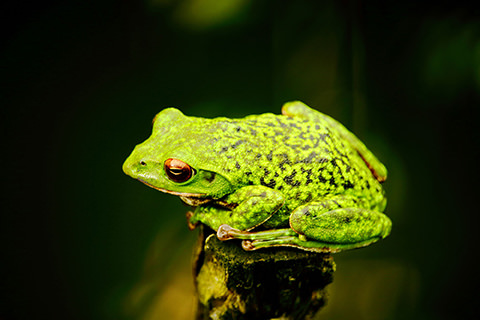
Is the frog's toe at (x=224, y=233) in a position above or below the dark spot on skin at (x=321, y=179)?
below

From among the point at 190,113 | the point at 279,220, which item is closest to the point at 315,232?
the point at 279,220

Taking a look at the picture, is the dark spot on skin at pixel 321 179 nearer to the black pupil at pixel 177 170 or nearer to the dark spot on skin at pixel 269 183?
the dark spot on skin at pixel 269 183

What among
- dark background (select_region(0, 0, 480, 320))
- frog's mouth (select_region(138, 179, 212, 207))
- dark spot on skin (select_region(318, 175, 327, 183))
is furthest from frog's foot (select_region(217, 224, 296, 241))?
dark background (select_region(0, 0, 480, 320))

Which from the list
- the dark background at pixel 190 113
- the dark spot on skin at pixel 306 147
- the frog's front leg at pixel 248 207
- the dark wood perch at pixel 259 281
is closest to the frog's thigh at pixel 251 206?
the frog's front leg at pixel 248 207

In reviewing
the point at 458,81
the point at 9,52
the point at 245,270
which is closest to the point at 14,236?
the point at 9,52

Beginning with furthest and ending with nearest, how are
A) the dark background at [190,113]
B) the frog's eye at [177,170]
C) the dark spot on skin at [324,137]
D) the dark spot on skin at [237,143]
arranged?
the dark background at [190,113] → the dark spot on skin at [324,137] → the dark spot on skin at [237,143] → the frog's eye at [177,170]

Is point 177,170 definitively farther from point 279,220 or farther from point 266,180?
point 279,220

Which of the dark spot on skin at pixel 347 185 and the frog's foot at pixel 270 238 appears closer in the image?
the frog's foot at pixel 270 238
